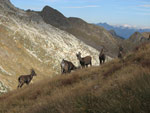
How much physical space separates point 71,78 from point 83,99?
601 centimetres

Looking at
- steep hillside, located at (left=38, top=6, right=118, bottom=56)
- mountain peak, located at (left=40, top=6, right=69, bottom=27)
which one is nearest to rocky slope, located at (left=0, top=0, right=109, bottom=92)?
steep hillside, located at (left=38, top=6, right=118, bottom=56)

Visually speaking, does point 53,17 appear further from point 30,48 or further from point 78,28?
point 30,48

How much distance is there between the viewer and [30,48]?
137 ft

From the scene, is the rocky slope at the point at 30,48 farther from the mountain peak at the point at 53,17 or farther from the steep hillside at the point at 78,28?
the mountain peak at the point at 53,17

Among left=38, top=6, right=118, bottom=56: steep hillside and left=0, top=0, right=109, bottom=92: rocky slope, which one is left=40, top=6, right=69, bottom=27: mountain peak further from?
left=0, top=0, right=109, bottom=92: rocky slope

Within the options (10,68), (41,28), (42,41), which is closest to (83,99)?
(10,68)

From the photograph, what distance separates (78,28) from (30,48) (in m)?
133

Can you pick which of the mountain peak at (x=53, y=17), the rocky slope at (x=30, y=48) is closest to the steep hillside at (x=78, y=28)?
the mountain peak at (x=53, y=17)

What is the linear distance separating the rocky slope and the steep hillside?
286ft

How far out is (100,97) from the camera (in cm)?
481

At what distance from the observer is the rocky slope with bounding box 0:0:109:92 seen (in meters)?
33.2

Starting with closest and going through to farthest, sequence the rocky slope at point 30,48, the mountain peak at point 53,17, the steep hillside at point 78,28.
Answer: the rocky slope at point 30,48 < the steep hillside at point 78,28 < the mountain peak at point 53,17

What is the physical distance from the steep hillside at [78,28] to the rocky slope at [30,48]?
87066mm

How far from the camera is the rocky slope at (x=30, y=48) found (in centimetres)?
3319
